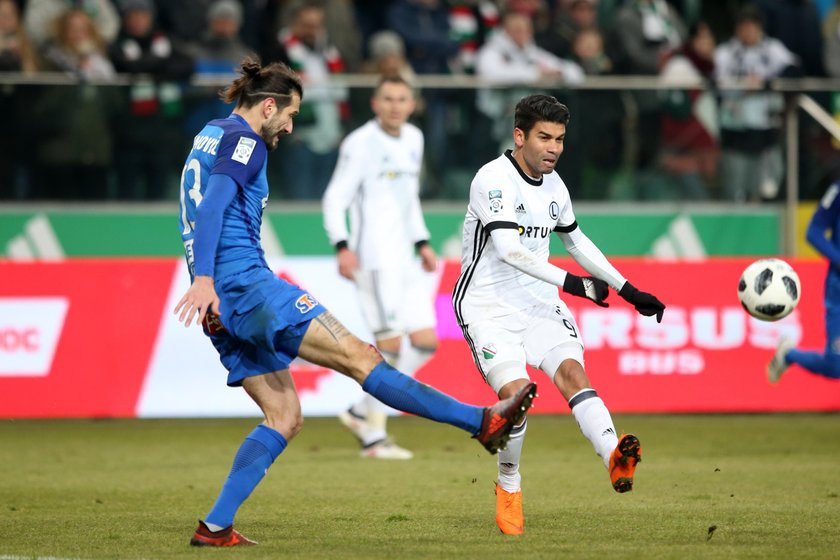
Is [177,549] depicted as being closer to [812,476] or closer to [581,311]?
[812,476]

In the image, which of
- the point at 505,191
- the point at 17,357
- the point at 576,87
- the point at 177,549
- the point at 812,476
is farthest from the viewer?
the point at 576,87

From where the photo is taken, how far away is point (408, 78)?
1523 cm

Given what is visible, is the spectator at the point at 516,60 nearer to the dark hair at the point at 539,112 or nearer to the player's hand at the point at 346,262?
the player's hand at the point at 346,262

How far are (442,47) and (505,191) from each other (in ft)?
31.3

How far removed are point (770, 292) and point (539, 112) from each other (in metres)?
2.44

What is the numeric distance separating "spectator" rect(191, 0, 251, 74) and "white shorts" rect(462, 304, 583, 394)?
8.69m

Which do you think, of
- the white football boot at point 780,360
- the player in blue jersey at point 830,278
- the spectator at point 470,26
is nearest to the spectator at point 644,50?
the spectator at point 470,26

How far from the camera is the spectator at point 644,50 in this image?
15648 millimetres

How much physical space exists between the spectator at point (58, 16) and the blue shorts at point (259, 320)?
9.50 meters

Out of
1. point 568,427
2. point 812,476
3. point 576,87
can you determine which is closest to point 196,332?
point 568,427

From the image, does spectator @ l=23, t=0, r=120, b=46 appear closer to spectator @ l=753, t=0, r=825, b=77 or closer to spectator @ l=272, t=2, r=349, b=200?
spectator @ l=272, t=2, r=349, b=200

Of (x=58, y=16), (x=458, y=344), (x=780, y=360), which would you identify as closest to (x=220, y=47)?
(x=58, y=16)

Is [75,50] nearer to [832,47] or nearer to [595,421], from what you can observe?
[832,47]

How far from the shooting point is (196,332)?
13.4 meters
